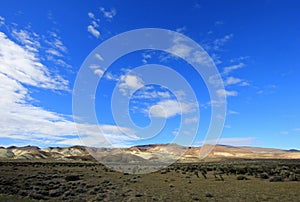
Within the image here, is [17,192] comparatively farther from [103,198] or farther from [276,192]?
Answer: [276,192]

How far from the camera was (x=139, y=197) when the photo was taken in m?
20.2

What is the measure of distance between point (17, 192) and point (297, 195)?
1856cm

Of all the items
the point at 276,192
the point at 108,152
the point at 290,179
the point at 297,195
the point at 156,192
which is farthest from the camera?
the point at 108,152

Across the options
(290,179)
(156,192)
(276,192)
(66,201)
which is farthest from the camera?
(290,179)

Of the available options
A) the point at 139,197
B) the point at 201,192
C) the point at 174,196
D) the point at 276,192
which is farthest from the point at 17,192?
the point at 276,192

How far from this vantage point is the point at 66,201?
1839 cm

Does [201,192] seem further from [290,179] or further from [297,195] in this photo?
[290,179]

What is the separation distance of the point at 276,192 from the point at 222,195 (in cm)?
386

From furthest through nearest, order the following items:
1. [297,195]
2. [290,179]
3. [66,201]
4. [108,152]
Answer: [108,152], [290,179], [297,195], [66,201]

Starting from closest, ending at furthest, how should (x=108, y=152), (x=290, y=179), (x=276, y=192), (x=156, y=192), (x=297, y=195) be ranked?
(x=297, y=195), (x=276, y=192), (x=156, y=192), (x=290, y=179), (x=108, y=152)

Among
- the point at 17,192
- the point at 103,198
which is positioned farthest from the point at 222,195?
the point at 17,192

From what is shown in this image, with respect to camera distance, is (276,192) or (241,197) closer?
(241,197)

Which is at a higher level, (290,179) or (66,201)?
(290,179)

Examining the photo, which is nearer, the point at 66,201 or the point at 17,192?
the point at 66,201
